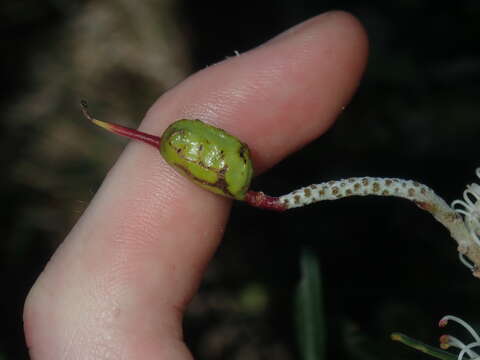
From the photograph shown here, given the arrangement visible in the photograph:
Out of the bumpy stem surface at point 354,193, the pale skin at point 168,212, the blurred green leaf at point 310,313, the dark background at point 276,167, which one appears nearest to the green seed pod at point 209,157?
the bumpy stem surface at point 354,193

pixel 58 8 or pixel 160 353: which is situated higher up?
pixel 160 353

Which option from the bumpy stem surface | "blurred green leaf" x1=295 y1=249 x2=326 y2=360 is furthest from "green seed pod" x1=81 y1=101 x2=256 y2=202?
"blurred green leaf" x1=295 y1=249 x2=326 y2=360

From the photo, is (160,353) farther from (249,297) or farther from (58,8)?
(58,8)

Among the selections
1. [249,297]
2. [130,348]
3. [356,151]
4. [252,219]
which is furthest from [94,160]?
[130,348]

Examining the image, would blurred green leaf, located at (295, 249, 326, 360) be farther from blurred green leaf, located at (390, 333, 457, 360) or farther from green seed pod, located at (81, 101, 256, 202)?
green seed pod, located at (81, 101, 256, 202)

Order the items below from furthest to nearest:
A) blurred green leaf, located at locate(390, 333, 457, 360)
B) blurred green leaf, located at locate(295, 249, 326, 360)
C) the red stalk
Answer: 1. blurred green leaf, located at locate(295, 249, 326, 360)
2. the red stalk
3. blurred green leaf, located at locate(390, 333, 457, 360)

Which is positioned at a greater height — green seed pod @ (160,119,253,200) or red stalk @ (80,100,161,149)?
green seed pod @ (160,119,253,200)

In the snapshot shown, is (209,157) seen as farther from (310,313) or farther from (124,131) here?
(310,313)
